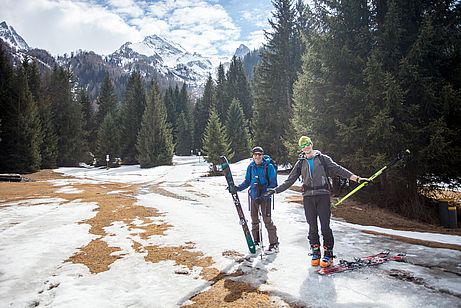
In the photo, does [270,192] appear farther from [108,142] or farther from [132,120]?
[108,142]

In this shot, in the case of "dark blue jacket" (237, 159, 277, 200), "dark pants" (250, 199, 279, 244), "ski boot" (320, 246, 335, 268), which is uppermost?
"dark blue jacket" (237, 159, 277, 200)

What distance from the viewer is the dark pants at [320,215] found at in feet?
18.0

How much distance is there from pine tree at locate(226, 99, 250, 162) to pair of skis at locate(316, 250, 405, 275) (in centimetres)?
4809

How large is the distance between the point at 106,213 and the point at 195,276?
799 cm

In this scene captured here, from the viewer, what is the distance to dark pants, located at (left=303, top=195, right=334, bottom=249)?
216 inches

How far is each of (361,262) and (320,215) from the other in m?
1.21

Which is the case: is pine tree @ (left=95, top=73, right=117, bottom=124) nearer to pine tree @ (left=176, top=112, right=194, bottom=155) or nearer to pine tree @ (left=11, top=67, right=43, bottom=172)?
pine tree @ (left=176, top=112, right=194, bottom=155)

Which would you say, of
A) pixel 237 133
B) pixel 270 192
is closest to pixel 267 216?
pixel 270 192

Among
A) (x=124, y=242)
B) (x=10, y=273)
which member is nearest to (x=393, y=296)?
(x=124, y=242)

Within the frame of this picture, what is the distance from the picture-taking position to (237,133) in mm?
54656

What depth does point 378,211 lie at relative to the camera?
12844 millimetres

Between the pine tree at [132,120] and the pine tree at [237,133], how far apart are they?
58.5 ft

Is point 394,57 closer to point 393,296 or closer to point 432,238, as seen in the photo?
point 432,238

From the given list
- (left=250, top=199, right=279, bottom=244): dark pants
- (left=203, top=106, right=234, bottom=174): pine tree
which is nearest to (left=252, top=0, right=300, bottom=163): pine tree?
(left=203, top=106, right=234, bottom=174): pine tree
